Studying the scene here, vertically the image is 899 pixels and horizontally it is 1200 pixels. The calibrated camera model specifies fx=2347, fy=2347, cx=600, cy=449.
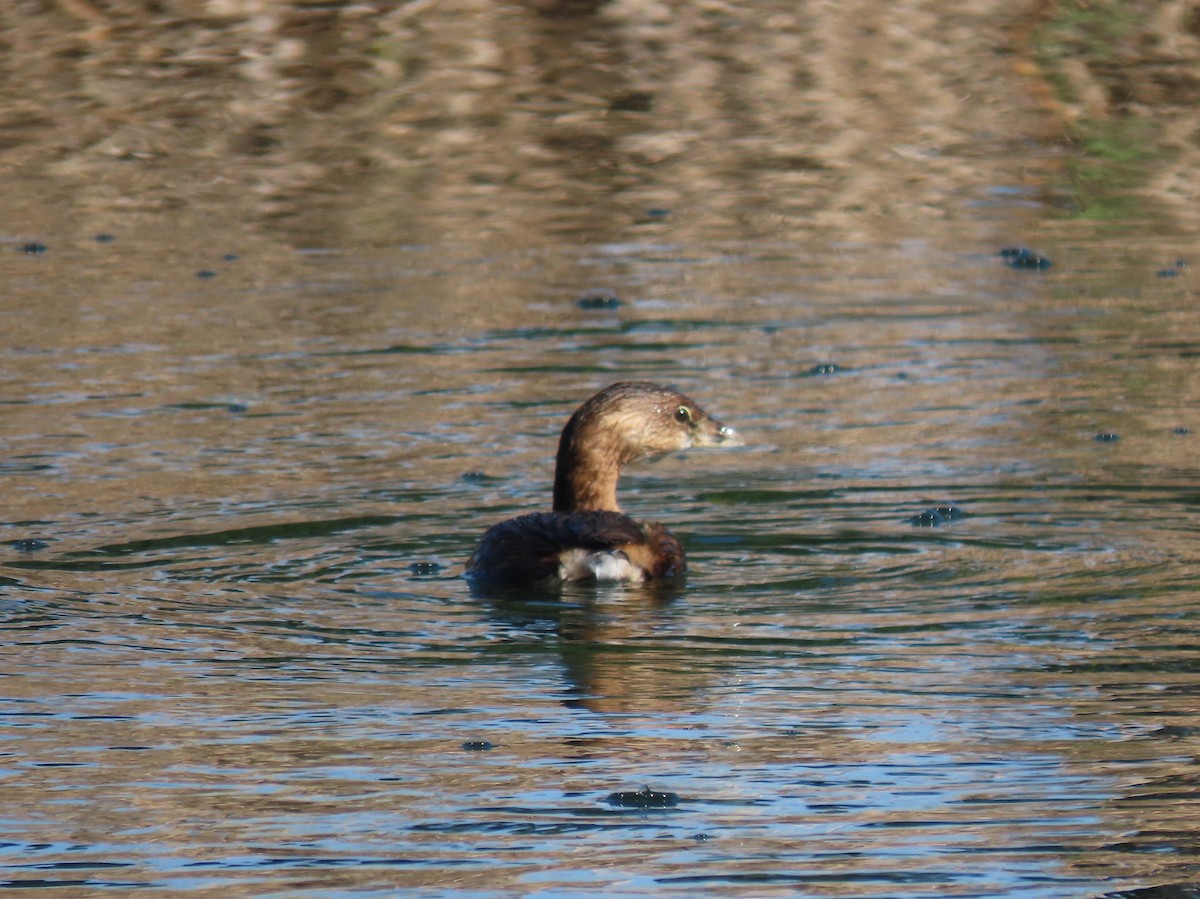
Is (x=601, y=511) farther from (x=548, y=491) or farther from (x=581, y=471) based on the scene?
(x=548, y=491)

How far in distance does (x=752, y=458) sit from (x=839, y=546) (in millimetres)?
1572

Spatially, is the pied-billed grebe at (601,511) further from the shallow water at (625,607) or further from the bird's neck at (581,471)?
Result: the shallow water at (625,607)

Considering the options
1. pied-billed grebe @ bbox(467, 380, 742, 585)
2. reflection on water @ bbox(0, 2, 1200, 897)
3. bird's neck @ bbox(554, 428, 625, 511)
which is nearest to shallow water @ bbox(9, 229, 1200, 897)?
reflection on water @ bbox(0, 2, 1200, 897)

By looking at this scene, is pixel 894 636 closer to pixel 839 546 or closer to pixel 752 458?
pixel 839 546

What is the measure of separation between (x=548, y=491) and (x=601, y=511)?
1348 millimetres

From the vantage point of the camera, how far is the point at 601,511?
8633mm

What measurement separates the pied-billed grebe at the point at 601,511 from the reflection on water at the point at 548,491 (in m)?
0.16

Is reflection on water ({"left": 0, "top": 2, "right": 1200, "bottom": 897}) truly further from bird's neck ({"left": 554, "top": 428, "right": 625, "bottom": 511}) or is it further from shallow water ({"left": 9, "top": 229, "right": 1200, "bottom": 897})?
bird's neck ({"left": 554, "top": 428, "right": 625, "bottom": 511})

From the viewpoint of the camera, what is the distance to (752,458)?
10.2 m

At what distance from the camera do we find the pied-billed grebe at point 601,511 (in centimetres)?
828

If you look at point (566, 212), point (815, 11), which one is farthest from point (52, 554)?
point (815, 11)

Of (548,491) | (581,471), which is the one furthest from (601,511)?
(548,491)

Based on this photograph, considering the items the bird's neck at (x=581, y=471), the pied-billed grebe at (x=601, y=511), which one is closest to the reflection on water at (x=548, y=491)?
the pied-billed grebe at (x=601, y=511)

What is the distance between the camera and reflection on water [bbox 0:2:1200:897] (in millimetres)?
5523
